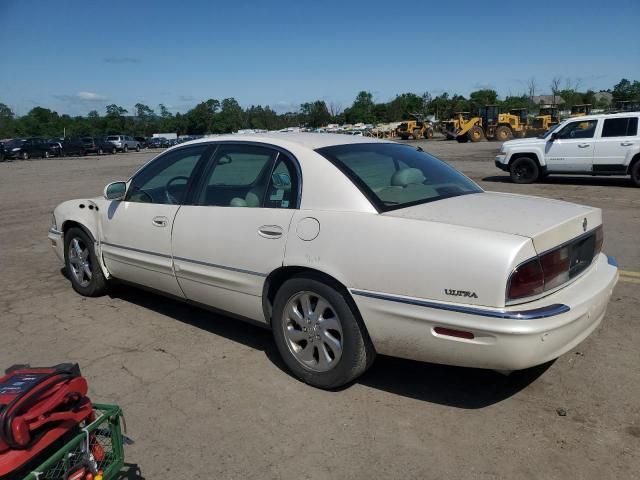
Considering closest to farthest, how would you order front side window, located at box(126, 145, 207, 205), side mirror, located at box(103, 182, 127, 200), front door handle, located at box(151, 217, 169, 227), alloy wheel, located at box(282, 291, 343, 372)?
alloy wheel, located at box(282, 291, 343, 372) < front door handle, located at box(151, 217, 169, 227) < front side window, located at box(126, 145, 207, 205) < side mirror, located at box(103, 182, 127, 200)

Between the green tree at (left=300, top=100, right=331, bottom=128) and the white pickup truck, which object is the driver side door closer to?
the white pickup truck

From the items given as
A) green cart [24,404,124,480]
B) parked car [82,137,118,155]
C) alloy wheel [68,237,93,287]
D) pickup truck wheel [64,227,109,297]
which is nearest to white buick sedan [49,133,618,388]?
pickup truck wheel [64,227,109,297]

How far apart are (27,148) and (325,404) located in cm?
4362

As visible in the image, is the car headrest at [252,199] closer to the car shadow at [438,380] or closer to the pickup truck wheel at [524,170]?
the car shadow at [438,380]

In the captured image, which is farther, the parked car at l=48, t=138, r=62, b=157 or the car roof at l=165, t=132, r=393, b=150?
the parked car at l=48, t=138, r=62, b=157

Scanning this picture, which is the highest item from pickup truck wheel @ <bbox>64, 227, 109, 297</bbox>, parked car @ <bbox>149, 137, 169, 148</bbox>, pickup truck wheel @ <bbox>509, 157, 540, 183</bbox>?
pickup truck wheel @ <bbox>64, 227, 109, 297</bbox>

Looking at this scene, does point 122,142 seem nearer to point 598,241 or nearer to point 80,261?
point 80,261

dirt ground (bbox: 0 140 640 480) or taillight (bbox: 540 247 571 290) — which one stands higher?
taillight (bbox: 540 247 571 290)

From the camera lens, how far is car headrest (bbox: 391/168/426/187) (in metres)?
3.62

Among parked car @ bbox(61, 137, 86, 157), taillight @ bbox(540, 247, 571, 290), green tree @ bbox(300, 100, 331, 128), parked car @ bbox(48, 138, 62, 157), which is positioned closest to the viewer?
taillight @ bbox(540, 247, 571, 290)

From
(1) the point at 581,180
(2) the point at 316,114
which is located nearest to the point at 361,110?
(2) the point at 316,114

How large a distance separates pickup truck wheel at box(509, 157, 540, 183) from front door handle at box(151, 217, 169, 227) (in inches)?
465

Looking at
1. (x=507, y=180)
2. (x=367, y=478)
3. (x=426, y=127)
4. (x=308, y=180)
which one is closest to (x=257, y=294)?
(x=308, y=180)

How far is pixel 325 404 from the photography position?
3.25m
